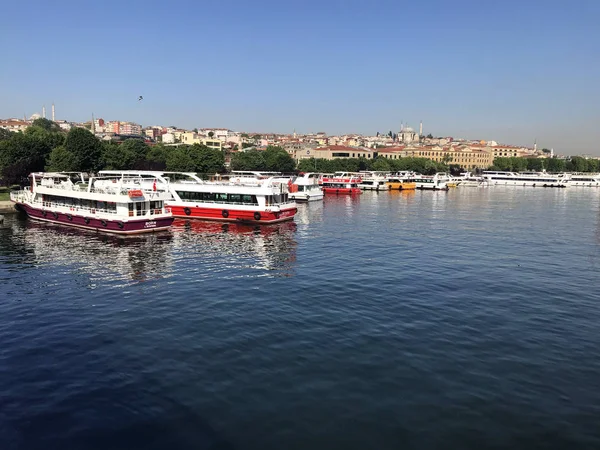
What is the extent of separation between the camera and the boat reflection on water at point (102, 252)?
2544 centimetres

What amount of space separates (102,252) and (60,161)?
1750 inches

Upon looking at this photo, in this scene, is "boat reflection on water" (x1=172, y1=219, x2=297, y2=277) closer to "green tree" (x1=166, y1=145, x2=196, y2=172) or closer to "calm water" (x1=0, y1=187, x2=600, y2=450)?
"calm water" (x1=0, y1=187, x2=600, y2=450)

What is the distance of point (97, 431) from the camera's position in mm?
10836

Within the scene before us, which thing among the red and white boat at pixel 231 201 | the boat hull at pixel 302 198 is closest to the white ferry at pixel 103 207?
the red and white boat at pixel 231 201

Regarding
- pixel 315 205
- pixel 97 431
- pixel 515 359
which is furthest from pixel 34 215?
pixel 515 359

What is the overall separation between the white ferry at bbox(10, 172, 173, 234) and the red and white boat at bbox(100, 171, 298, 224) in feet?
15.2

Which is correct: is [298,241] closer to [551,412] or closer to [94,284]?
[94,284]

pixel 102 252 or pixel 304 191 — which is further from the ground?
pixel 304 191

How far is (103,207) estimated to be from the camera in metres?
38.5

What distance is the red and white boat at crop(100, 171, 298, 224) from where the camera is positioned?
4419 cm

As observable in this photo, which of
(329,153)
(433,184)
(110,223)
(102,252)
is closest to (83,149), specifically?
(110,223)

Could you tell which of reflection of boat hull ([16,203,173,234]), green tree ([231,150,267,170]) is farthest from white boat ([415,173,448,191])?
reflection of boat hull ([16,203,173,234])

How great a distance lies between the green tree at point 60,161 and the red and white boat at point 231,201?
1092 inches

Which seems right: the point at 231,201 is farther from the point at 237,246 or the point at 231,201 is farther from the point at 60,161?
the point at 60,161
